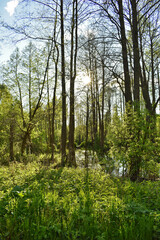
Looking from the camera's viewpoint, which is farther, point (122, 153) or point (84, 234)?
point (122, 153)

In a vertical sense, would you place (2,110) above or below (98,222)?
above

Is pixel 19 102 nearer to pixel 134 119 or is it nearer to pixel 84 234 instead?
pixel 134 119

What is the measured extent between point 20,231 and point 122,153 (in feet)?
13.2

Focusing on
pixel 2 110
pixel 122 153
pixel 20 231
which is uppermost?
pixel 2 110

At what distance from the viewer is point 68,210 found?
287 centimetres

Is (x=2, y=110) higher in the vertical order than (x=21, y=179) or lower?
higher

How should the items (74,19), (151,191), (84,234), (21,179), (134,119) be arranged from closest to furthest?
(84,234), (151,191), (21,179), (134,119), (74,19)

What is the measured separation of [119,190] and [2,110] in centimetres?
1275

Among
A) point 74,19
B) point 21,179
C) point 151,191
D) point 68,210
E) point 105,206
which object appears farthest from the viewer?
point 74,19

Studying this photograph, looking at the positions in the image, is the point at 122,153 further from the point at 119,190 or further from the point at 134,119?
the point at 119,190

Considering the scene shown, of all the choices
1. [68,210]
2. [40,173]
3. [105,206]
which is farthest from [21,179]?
[105,206]

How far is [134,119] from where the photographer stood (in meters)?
5.57

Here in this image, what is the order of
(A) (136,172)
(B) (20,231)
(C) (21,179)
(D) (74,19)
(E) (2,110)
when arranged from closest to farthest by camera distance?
1. (B) (20,231)
2. (C) (21,179)
3. (A) (136,172)
4. (D) (74,19)
5. (E) (2,110)

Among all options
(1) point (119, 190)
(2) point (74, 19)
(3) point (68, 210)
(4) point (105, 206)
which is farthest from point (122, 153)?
(2) point (74, 19)
